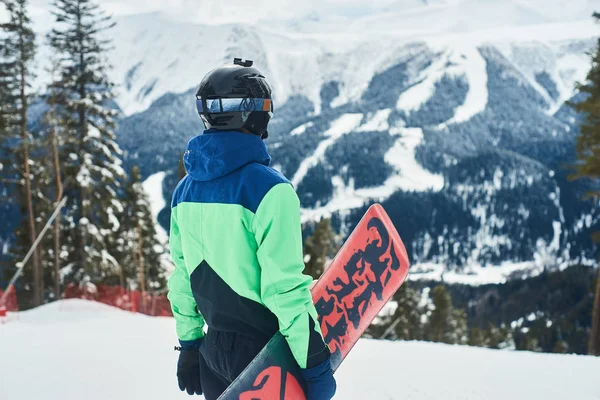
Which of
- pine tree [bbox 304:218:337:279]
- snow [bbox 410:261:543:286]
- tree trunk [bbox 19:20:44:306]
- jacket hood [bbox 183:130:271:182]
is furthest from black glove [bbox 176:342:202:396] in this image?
snow [bbox 410:261:543:286]

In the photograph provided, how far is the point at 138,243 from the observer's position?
30.4m

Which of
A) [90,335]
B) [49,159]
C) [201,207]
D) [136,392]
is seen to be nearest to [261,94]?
[201,207]

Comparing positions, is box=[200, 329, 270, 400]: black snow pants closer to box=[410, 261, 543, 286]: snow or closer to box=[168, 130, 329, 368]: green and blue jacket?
box=[168, 130, 329, 368]: green and blue jacket

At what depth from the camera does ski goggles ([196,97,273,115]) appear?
8.21ft

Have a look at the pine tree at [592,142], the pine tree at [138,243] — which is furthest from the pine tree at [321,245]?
the pine tree at [592,142]

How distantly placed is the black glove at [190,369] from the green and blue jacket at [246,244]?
0.51 meters

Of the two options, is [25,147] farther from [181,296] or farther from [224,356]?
[224,356]

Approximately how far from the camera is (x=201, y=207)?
2.45 metres

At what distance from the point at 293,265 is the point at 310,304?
217 mm

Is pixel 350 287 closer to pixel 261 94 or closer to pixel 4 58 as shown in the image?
pixel 261 94

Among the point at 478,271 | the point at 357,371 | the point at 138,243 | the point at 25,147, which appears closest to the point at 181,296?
the point at 357,371

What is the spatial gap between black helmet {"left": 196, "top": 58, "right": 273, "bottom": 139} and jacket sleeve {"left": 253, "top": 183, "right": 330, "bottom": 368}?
455 mm

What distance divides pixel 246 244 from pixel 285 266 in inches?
8.0

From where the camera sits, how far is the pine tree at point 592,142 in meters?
14.5
